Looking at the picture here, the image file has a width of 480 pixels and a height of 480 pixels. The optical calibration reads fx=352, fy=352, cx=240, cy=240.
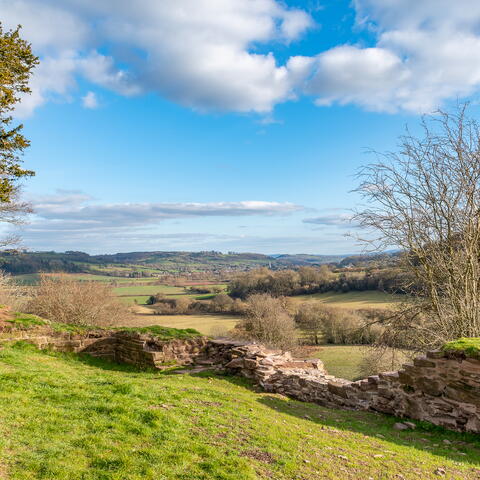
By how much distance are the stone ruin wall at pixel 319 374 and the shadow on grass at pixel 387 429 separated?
37cm

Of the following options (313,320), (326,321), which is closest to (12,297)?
(313,320)

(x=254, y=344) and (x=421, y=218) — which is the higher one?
(x=421, y=218)

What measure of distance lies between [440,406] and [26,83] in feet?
77.5

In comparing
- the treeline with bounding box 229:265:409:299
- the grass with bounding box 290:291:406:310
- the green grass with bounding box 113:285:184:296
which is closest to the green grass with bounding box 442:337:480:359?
the grass with bounding box 290:291:406:310

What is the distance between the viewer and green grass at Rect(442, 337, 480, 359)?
30.5 ft

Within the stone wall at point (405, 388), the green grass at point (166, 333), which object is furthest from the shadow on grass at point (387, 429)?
the green grass at point (166, 333)

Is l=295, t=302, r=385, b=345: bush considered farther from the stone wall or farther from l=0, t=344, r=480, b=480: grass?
l=0, t=344, r=480, b=480: grass

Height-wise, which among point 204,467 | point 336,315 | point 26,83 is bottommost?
point 336,315

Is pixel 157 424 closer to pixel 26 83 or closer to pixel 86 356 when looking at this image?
pixel 86 356

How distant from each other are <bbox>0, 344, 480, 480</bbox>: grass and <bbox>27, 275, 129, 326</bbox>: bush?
24.8 meters

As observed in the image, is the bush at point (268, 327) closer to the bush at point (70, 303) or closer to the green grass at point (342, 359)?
the green grass at point (342, 359)

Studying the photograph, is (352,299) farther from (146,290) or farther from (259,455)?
(146,290)

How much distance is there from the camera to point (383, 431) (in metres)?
9.30

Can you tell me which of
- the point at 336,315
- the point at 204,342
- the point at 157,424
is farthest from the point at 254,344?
the point at 336,315
